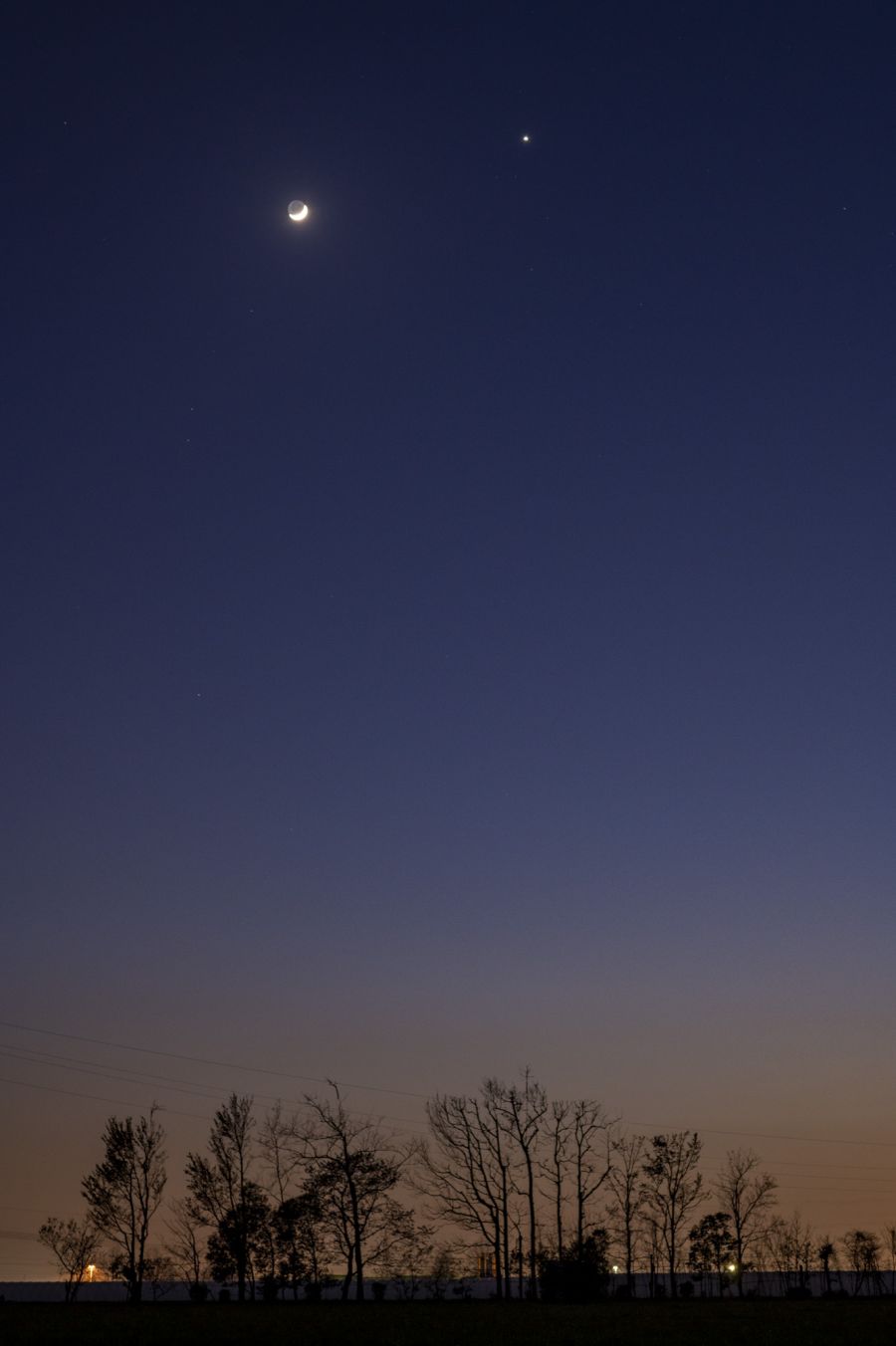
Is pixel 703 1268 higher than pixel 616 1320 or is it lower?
lower

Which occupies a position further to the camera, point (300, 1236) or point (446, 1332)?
point (300, 1236)

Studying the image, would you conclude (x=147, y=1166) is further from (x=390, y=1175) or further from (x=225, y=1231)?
(x=390, y=1175)

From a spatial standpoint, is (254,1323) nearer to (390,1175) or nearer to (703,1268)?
(390,1175)

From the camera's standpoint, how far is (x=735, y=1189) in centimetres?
13275

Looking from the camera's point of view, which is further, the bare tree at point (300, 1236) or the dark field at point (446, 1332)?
the bare tree at point (300, 1236)

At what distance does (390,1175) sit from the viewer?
91.4 metres

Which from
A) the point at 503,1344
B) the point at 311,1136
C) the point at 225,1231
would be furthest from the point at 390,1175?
the point at 503,1344

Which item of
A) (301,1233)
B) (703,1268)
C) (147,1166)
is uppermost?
(147,1166)

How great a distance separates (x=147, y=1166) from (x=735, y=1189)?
73024 millimetres

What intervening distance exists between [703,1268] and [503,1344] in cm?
11094

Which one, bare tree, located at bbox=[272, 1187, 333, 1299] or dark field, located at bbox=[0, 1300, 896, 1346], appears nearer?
dark field, located at bbox=[0, 1300, 896, 1346]

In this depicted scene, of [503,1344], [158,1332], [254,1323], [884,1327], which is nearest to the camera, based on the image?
[503,1344]

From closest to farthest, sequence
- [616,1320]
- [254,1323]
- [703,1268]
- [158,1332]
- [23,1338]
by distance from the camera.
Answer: [23,1338] → [158,1332] → [254,1323] → [616,1320] → [703,1268]

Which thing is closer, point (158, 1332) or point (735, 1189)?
point (158, 1332)
